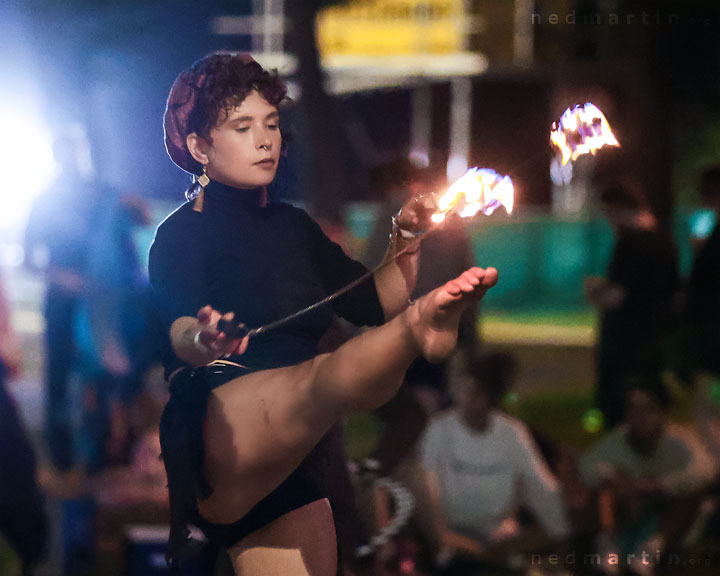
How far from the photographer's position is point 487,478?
7.57ft

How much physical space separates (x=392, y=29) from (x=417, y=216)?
25.3 inches

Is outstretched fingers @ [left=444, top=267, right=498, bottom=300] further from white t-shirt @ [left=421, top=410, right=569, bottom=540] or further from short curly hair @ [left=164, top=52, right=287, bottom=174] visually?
white t-shirt @ [left=421, top=410, right=569, bottom=540]

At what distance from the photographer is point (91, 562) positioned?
2197mm

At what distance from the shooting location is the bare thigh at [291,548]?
154 centimetres

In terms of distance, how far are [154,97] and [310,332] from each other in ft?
1.84

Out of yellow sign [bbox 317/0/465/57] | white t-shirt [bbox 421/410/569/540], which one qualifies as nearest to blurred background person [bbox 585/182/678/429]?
white t-shirt [bbox 421/410/569/540]

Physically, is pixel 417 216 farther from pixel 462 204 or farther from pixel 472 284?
pixel 472 284

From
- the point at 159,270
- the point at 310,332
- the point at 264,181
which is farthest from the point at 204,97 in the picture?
the point at 310,332

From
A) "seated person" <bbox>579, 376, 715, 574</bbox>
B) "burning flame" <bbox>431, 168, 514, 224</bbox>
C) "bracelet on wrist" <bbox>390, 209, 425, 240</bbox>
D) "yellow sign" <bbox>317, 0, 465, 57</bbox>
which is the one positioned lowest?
"seated person" <bbox>579, 376, 715, 574</bbox>

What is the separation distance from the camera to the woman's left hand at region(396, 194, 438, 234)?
5.34 feet

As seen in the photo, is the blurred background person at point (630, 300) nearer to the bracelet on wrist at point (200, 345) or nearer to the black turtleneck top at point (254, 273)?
the black turtleneck top at point (254, 273)

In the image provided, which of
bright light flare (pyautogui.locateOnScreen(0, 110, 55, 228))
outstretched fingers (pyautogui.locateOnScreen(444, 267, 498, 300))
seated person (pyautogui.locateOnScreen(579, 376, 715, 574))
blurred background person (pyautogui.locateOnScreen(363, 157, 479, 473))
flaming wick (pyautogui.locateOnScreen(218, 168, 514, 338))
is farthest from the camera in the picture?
seated person (pyautogui.locateOnScreen(579, 376, 715, 574))

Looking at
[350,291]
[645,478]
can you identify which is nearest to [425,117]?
[350,291]

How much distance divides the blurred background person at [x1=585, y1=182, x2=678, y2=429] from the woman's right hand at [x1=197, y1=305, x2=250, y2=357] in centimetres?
116
